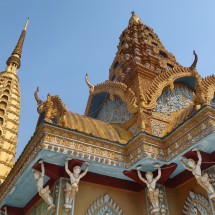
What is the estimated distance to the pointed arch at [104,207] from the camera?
24.1 ft

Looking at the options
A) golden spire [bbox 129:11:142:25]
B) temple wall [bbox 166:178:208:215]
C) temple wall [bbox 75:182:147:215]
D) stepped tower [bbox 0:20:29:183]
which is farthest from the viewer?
stepped tower [bbox 0:20:29:183]

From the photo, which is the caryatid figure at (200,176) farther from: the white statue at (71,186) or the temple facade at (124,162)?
the white statue at (71,186)

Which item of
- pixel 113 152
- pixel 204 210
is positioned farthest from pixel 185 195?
pixel 113 152

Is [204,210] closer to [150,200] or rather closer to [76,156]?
[150,200]

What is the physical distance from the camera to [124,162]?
7.61 meters

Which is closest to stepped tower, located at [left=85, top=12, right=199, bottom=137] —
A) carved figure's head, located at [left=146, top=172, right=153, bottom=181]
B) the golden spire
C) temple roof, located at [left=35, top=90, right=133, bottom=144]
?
temple roof, located at [left=35, top=90, right=133, bottom=144]

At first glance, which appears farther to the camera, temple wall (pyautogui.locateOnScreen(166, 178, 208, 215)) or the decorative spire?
the decorative spire

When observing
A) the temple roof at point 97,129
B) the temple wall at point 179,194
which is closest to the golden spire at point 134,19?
the temple roof at point 97,129

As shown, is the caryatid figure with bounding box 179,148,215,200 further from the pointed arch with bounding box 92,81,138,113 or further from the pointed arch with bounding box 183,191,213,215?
the pointed arch with bounding box 92,81,138,113

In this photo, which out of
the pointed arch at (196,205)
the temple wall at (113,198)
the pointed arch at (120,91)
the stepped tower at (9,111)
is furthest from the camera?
A: the stepped tower at (9,111)

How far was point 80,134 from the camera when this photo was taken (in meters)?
7.32

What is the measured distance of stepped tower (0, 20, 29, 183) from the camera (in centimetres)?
1795

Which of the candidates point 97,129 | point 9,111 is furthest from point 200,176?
point 9,111

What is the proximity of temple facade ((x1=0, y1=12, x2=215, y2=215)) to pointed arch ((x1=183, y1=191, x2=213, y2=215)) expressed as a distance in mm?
23
